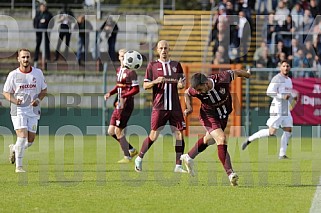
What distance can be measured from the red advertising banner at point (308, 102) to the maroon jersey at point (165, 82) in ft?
33.6

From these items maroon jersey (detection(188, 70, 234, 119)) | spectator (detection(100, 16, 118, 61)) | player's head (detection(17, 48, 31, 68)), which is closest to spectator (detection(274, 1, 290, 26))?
spectator (detection(100, 16, 118, 61))

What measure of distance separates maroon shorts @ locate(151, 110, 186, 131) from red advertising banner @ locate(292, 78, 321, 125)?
1020cm

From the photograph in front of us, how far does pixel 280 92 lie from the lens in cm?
1830

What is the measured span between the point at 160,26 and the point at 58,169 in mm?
15156

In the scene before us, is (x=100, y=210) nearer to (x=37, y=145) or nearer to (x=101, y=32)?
(x=37, y=145)

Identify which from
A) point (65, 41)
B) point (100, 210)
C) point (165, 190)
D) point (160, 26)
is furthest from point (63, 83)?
point (100, 210)

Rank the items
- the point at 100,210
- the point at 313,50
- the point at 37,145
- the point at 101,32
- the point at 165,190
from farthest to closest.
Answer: the point at 101,32, the point at 313,50, the point at 37,145, the point at 165,190, the point at 100,210

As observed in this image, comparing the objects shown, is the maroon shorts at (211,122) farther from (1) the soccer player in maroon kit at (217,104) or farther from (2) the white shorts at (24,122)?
(2) the white shorts at (24,122)

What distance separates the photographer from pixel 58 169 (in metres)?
15.1

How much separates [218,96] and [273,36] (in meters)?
14.2

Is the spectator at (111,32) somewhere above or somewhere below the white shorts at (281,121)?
above

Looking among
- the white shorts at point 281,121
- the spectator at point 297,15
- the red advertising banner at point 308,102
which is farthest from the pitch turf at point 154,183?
the spectator at point 297,15

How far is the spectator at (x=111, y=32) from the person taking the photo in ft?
88.8

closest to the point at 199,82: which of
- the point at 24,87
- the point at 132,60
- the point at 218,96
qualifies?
the point at 218,96
